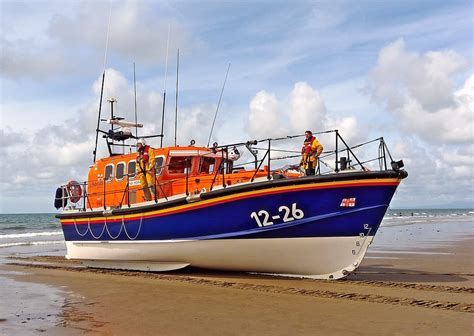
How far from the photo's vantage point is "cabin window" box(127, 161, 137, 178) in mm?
10864

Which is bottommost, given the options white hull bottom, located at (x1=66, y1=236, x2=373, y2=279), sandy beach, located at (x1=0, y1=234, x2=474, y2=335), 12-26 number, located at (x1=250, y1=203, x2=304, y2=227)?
sandy beach, located at (x1=0, y1=234, x2=474, y2=335)

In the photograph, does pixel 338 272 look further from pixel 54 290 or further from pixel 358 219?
pixel 54 290

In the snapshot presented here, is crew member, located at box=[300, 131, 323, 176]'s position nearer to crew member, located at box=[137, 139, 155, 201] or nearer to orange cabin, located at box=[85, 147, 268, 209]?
orange cabin, located at box=[85, 147, 268, 209]

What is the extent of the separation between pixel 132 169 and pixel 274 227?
4.03 meters

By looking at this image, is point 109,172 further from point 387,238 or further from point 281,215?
point 387,238

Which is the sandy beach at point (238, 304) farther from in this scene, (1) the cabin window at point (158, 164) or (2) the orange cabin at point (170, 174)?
(1) the cabin window at point (158, 164)

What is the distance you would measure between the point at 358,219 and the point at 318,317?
8.46ft

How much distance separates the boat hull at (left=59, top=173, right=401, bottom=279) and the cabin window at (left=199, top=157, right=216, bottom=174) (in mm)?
1413

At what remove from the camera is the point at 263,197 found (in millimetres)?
8297

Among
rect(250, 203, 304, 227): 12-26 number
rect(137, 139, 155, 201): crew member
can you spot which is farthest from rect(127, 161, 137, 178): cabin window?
rect(250, 203, 304, 227): 12-26 number

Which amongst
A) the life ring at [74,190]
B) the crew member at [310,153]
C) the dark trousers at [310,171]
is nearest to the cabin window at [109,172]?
the life ring at [74,190]

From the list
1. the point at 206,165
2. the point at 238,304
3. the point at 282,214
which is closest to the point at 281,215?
the point at 282,214

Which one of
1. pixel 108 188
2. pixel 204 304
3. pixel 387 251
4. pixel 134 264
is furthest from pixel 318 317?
pixel 387 251

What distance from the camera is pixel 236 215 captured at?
860 cm
